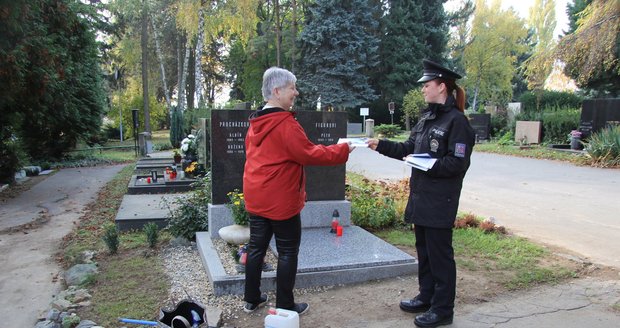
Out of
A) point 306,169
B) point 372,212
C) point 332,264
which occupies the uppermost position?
point 306,169

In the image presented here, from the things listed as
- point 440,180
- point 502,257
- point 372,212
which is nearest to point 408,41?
point 372,212

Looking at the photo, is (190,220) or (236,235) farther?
(190,220)

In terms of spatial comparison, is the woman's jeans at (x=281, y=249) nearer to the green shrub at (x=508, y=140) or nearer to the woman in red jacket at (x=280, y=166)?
the woman in red jacket at (x=280, y=166)

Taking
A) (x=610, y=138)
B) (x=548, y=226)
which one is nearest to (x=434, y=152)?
(x=548, y=226)

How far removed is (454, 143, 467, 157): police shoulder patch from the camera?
3.12 metres

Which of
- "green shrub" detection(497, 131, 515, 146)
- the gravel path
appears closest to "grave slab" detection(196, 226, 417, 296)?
the gravel path

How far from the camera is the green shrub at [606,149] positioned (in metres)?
13.0

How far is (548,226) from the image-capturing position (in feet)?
21.5

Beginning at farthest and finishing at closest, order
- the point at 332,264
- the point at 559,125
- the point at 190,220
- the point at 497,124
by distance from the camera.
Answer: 1. the point at 497,124
2. the point at 559,125
3. the point at 190,220
4. the point at 332,264

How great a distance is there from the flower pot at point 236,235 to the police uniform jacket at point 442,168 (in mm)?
2098

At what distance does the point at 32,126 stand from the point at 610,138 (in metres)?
18.7

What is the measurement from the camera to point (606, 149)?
13242 millimetres

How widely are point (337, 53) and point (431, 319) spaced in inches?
1173

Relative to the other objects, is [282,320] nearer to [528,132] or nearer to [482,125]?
[528,132]
